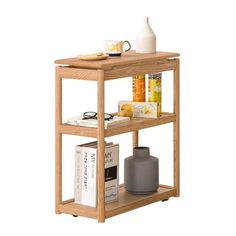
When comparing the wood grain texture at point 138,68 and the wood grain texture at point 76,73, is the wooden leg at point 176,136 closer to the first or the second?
the wood grain texture at point 138,68

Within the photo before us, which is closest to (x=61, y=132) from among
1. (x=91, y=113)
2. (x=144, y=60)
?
(x=91, y=113)

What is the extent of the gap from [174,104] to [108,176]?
2.76 feet

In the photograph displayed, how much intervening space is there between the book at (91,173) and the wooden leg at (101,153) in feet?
0.43

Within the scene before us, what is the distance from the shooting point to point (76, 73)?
711 centimetres

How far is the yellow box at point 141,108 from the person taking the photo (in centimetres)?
761

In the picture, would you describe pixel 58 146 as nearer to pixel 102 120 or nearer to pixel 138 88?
pixel 102 120

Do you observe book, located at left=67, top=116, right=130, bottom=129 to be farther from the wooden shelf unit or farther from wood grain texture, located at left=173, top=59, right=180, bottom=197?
wood grain texture, located at left=173, top=59, right=180, bottom=197

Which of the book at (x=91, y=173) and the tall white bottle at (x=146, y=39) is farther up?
the tall white bottle at (x=146, y=39)

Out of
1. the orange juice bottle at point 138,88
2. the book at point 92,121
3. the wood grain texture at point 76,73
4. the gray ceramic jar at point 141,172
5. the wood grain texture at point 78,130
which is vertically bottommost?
the gray ceramic jar at point 141,172

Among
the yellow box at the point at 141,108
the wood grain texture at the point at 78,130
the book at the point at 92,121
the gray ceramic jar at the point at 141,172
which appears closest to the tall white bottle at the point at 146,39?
the yellow box at the point at 141,108

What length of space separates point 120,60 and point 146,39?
484 mm

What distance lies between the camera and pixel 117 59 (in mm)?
7281

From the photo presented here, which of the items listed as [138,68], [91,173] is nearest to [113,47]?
[138,68]

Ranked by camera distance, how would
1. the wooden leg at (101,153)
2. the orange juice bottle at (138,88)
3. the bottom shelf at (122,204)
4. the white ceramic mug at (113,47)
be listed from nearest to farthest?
the wooden leg at (101,153), the bottom shelf at (122,204), the white ceramic mug at (113,47), the orange juice bottle at (138,88)
